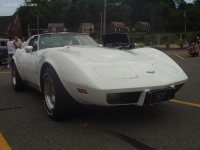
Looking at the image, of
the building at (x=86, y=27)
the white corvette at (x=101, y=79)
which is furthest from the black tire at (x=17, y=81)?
the building at (x=86, y=27)

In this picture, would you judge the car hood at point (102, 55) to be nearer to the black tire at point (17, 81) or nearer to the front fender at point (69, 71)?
the front fender at point (69, 71)

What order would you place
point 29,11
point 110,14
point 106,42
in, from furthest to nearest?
point 110,14
point 29,11
point 106,42

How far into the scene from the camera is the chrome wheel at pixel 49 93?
4.68 meters

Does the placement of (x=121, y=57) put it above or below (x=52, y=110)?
above

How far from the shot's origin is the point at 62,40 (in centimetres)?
600

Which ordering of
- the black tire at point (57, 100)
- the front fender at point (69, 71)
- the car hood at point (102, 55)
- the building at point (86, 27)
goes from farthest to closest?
1. the building at point (86, 27)
2. the car hood at point (102, 55)
3. the black tire at point (57, 100)
4. the front fender at point (69, 71)

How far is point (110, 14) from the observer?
10712 centimetres

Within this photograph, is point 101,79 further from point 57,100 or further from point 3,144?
point 3,144

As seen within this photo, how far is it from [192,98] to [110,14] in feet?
339

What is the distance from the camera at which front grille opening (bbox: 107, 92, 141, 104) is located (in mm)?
3971

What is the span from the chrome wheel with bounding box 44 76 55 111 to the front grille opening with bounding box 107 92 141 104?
1.02 meters

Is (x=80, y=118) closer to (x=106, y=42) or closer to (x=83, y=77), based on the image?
(x=83, y=77)

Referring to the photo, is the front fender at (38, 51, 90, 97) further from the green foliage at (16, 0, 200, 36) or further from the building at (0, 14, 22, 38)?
the green foliage at (16, 0, 200, 36)

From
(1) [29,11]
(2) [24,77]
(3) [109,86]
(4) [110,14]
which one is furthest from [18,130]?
(4) [110,14]
